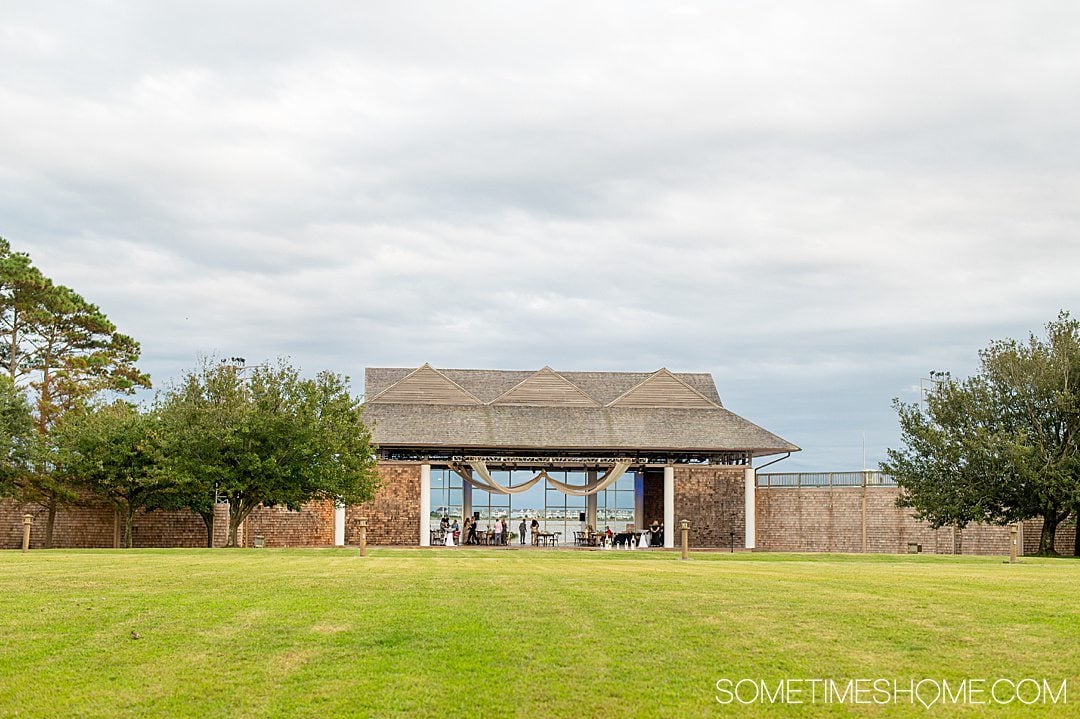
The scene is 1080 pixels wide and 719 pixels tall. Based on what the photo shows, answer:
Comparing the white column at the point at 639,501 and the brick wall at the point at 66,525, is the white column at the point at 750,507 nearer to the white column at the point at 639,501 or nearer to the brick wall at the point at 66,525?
the white column at the point at 639,501

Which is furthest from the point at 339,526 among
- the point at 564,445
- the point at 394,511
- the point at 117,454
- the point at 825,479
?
the point at 825,479

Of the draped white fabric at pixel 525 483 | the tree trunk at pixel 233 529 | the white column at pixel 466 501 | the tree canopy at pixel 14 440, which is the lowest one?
the tree trunk at pixel 233 529

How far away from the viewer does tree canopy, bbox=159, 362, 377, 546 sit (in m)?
34.9

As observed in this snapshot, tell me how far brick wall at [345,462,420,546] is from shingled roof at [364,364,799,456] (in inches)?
64.1

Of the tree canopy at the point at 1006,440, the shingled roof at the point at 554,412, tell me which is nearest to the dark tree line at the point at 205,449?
the shingled roof at the point at 554,412

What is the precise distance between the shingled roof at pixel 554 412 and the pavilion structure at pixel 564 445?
0.05 m

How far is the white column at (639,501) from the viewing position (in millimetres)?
48094

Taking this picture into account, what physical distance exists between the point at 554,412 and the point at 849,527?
12408 mm

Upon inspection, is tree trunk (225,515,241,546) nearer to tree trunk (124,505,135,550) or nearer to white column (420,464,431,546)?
tree trunk (124,505,135,550)

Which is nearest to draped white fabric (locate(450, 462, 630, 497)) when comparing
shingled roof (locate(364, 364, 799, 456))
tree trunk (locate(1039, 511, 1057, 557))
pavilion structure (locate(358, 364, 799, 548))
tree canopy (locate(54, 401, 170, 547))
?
pavilion structure (locate(358, 364, 799, 548))

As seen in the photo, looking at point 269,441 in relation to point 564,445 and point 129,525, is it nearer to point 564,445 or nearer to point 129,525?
point 129,525

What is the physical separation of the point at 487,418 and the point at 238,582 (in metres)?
30.1

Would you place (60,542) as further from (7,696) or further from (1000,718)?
(1000,718)

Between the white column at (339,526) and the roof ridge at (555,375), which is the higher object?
the roof ridge at (555,375)
